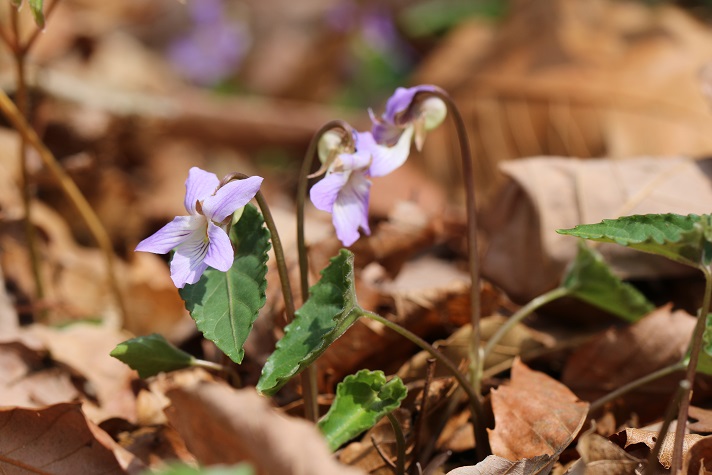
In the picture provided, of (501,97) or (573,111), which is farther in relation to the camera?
(501,97)

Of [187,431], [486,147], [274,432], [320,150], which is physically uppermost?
[320,150]

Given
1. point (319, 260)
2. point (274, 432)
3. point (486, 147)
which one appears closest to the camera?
point (274, 432)

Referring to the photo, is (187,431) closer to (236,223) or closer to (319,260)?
(236,223)

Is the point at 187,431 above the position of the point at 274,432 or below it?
below

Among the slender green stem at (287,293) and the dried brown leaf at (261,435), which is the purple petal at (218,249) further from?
the dried brown leaf at (261,435)

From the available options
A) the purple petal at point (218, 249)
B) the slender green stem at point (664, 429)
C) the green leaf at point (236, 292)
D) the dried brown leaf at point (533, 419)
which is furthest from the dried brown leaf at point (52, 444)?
the slender green stem at point (664, 429)

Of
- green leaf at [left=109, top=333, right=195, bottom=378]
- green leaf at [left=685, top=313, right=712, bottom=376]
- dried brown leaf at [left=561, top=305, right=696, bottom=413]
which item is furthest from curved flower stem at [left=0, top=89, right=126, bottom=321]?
green leaf at [left=685, top=313, right=712, bottom=376]

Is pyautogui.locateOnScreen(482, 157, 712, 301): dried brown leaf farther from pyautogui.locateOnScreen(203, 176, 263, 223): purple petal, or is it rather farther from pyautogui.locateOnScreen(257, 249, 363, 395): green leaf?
pyautogui.locateOnScreen(203, 176, 263, 223): purple petal

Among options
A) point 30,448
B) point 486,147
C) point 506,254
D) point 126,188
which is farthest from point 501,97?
point 30,448
